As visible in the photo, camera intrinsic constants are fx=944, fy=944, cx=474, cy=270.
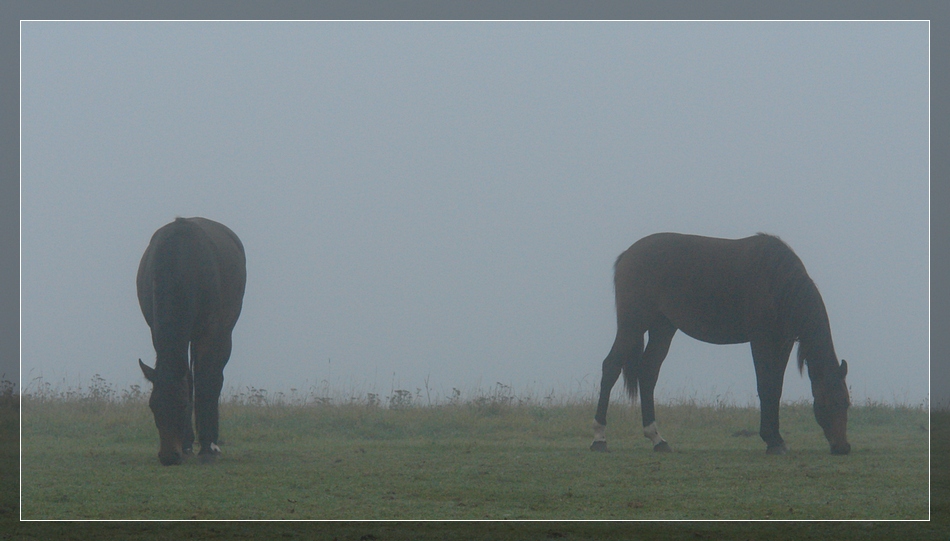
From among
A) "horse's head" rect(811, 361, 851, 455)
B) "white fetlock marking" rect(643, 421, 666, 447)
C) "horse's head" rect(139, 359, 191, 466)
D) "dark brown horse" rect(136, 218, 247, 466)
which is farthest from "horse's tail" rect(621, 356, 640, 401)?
"horse's head" rect(139, 359, 191, 466)

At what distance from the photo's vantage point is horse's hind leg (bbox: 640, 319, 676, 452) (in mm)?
7922

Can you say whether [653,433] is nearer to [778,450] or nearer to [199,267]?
[778,450]

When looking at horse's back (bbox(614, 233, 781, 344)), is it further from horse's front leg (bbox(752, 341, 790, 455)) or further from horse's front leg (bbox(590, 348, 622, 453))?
horse's front leg (bbox(590, 348, 622, 453))

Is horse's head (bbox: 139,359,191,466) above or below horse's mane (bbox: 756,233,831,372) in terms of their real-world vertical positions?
below

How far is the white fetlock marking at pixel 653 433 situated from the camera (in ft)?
25.9

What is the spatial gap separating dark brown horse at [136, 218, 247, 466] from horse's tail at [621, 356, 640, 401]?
3.28 meters

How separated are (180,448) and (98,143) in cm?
268

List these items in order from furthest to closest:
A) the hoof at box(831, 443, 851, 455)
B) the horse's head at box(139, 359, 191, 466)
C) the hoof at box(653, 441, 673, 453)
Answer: the hoof at box(653, 441, 673, 453)
the hoof at box(831, 443, 851, 455)
the horse's head at box(139, 359, 191, 466)

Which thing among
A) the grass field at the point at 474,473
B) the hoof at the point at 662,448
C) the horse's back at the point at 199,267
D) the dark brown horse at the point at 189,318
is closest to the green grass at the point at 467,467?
the grass field at the point at 474,473

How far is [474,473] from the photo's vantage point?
292 inches

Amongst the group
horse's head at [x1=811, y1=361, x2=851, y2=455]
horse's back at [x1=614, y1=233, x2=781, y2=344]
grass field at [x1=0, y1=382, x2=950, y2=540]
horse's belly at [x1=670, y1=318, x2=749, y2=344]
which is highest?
horse's back at [x1=614, y1=233, x2=781, y2=344]

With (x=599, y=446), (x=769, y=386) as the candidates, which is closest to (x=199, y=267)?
(x=599, y=446)

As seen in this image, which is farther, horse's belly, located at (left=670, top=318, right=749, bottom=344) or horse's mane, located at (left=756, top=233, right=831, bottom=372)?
horse's belly, located at (left=670, top=318, right=749, bottom=344)
